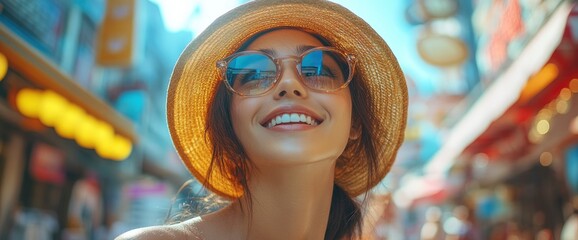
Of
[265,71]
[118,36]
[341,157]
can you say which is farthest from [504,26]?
[265,71]

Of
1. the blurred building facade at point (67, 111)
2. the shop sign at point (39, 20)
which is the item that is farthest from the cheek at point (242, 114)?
the shop sign at point (39, 20)

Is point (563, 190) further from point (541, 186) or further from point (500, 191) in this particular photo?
point (500, 191)

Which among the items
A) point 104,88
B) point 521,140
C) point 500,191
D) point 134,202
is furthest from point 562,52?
point 134,202

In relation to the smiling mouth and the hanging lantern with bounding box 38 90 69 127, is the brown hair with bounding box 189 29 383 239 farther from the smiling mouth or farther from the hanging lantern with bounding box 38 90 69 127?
the hanging lantern with bounding box 38 90 69 127

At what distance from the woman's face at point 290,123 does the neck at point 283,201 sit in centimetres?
4

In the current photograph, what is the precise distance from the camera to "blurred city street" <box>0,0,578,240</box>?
472cm

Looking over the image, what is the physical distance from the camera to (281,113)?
1319 mm

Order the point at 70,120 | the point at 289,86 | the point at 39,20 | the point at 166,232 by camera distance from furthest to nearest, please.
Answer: the point at 70,120 < the point at 39,20 < the point at 289,86 < the point at 166,232

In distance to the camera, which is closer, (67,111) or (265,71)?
(265,71)

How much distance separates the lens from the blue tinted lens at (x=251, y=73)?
135 cm

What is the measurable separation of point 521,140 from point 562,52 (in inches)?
111

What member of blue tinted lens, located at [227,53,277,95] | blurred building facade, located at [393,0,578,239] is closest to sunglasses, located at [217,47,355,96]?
blue tinted lens, located at [227,53,277,95]

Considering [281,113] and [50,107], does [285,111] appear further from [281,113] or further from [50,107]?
[50,107]

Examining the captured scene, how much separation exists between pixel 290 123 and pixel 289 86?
90 mm
